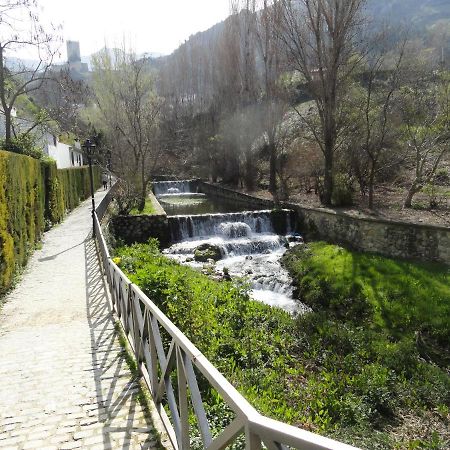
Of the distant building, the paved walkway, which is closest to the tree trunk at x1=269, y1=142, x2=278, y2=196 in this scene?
the paved walkway

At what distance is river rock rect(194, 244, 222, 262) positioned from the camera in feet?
55.4

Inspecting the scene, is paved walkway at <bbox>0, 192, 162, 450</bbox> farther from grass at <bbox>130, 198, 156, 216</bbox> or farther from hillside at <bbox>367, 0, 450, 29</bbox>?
hillside at <bbox>367, 0, 450, 29</bbox>

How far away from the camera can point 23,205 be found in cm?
1349

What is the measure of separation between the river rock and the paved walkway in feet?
20.6

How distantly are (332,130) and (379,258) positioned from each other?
8213 millimetres

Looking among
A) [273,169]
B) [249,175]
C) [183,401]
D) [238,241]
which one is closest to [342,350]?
[183,401]

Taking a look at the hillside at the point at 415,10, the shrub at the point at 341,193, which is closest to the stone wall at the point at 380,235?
the shrub at the point at 341,193

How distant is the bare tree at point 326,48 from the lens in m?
17.9

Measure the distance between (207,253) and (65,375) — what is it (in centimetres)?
1175

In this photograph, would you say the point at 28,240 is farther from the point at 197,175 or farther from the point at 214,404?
the point at 197,175

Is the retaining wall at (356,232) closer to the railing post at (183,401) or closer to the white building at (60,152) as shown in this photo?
the railing post at (183,401)

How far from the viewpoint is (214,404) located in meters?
4.88

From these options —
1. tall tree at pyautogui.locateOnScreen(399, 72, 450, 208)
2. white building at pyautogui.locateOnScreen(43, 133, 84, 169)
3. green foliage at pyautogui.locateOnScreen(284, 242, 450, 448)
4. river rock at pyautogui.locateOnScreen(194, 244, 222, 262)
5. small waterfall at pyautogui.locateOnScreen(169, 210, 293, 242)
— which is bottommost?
green foliage at pyautogui.locateOnScreen(284, 242, 450, 448)

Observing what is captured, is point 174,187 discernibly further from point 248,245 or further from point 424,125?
point 424,125
